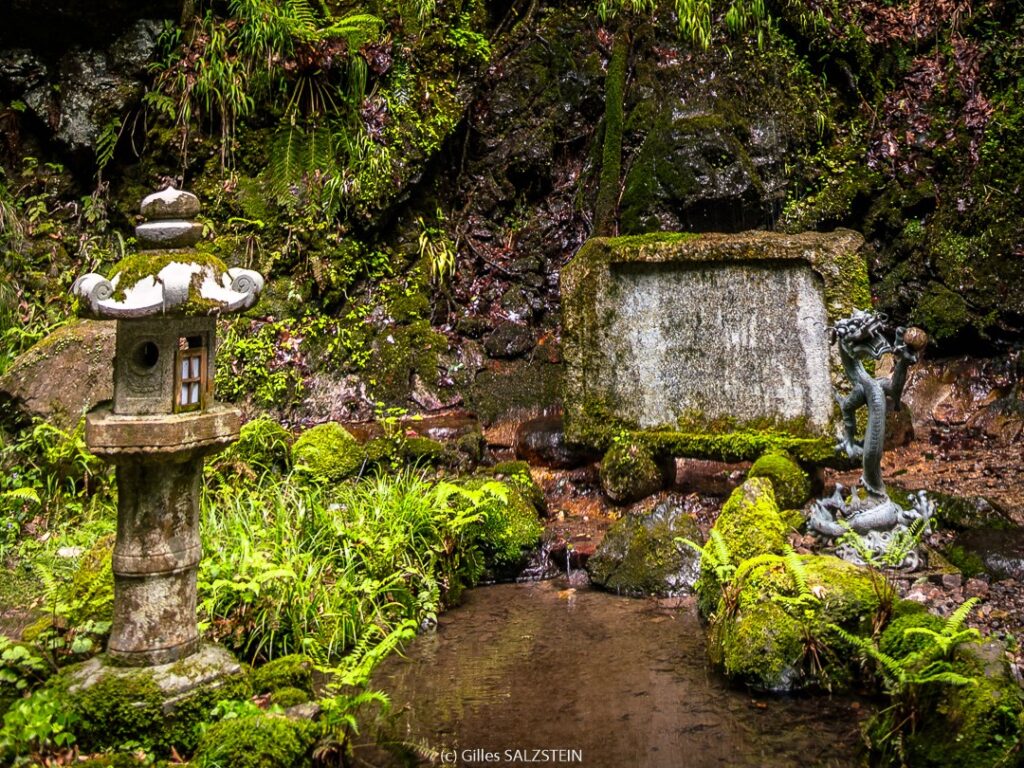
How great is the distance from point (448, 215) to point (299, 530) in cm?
571

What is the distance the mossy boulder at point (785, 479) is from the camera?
6.57 m

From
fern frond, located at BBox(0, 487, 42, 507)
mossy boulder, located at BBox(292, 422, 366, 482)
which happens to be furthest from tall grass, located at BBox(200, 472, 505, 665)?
fern frond, located at BBox(0, 487, 42, 507)

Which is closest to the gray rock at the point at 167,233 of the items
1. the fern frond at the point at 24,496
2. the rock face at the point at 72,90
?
the fern frond at the point at 24,496

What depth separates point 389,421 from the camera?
316 inches

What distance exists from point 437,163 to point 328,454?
Answer: 15.6 ft

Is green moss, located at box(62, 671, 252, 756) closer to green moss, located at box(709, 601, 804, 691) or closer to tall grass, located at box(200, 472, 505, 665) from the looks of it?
tall grass, located at box(200, 472, 505, 665)

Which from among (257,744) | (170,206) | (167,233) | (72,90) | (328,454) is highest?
(72,90)

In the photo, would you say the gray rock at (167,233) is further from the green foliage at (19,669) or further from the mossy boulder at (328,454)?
the mossy boulder at (328,454)

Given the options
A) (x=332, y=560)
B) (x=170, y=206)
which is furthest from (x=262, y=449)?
(x=170, y=206)

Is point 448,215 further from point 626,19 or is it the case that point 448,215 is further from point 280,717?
point 280,717

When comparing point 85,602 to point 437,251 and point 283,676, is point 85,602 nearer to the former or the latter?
point 283,676

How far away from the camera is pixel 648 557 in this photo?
6242 millimetres

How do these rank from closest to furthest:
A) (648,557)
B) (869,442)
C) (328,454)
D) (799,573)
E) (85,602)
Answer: (799,573) → (85,602) → (869,442) → (648,557) → (328,454)

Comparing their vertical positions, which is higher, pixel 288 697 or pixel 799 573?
pixel 799 573
